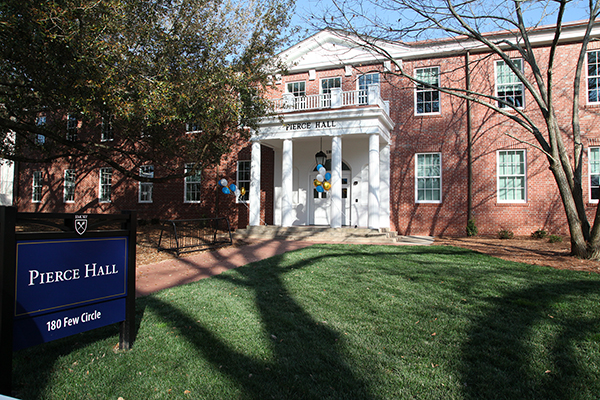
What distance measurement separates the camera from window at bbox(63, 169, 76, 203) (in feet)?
75.5

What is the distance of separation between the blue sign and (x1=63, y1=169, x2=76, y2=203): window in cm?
2334

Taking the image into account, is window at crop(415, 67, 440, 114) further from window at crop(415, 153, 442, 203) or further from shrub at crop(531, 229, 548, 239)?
shrub at crop(531, 229, 548, 239)

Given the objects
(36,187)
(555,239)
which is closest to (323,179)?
(555,239)

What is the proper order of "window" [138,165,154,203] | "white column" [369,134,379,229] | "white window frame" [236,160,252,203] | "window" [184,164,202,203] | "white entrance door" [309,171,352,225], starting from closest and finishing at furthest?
"white column" [369,134,379,229] → "white entrance door" [309,171,352,225] → "white window frame" [236,160,252,203] → "window" [184,164,202,203] → "window" [138,165,154,203]

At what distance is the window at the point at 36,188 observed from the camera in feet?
79.6

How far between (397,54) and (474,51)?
127 inches

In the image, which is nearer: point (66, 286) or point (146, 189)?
point (66, 286)

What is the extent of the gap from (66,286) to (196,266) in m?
5.43

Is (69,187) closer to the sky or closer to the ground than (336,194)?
closer to the sky

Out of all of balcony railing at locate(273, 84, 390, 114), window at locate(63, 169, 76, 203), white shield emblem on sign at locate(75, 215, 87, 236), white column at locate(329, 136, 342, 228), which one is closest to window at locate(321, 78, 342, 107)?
balcony railing at locate(273, 84, 390, 114)

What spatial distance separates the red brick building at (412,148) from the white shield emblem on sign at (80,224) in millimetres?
9995

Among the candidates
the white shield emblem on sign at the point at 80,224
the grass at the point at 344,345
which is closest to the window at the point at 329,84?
the grass at the point at 344,345

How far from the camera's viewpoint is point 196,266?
8359 mm

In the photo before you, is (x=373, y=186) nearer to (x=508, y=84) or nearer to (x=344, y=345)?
(x=508, y=84)
